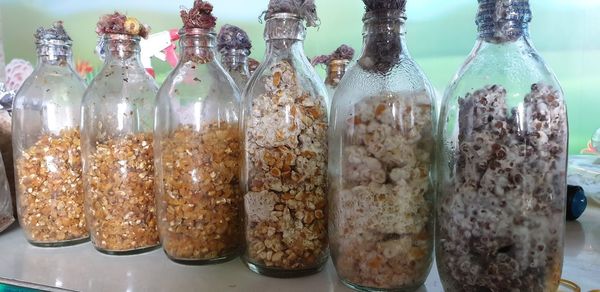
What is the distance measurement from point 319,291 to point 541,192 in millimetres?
264

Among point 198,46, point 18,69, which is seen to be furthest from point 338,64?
point 18,69

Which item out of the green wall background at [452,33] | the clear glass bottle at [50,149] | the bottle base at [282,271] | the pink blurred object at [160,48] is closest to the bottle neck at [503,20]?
the bottle base at [282,271]

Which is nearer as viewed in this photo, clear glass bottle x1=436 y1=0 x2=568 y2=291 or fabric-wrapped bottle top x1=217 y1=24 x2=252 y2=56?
clear glass bottle x1=436 y1=0 x2=568 y2=291

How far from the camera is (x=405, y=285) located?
0.50 m

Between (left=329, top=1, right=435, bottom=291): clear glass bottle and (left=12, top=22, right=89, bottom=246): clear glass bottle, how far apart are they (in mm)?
452

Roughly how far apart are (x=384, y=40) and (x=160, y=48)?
46.0 inches

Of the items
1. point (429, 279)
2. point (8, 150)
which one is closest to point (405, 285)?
point (429, 279)

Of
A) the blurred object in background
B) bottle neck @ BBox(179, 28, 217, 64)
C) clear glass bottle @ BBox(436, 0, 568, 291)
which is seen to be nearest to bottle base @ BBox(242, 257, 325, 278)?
clear glass bottle @ BBox(436, 0, 568, 291)

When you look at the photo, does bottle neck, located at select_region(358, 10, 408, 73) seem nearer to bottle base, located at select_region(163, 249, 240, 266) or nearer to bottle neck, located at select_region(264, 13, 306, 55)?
bottle neck, located at select_region(264, 13, 306, 55)

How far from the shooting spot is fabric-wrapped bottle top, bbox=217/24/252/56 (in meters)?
0.82

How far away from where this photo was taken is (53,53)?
0.73 m

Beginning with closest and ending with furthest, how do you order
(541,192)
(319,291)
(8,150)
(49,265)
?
1. (541,192)
2. (319,291)
3. (49,265)
4. (8,150)

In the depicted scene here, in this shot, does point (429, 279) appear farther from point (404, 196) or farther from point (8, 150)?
point (8, 150)

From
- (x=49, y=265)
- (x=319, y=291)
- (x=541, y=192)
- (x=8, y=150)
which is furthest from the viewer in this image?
(x=8, y=150)
